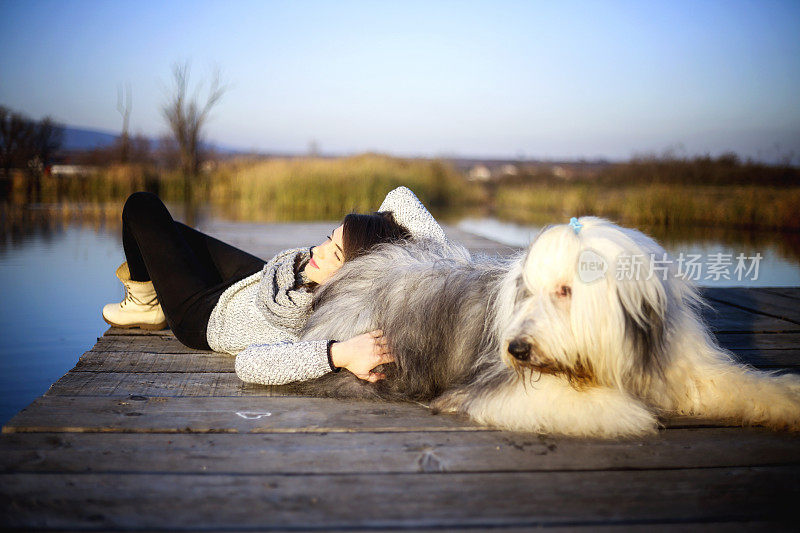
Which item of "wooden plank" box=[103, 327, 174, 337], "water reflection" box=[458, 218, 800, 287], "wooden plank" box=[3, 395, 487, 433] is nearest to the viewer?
"wooden plank" box=[3, 395, 487, 433]

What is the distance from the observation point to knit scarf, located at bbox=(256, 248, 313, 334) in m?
2.97

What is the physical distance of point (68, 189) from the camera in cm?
1523

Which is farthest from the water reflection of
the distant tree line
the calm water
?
the distant tree line

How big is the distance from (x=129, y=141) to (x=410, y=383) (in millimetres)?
22267

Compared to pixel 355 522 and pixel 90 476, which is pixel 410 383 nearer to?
pixel 355 522

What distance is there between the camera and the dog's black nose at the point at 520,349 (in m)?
Answer: 1.85

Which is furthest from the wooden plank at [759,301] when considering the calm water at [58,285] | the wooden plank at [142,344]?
the wooden plank at [142,344]

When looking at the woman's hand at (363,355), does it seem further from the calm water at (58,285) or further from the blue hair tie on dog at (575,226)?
the calm water at (58,285)

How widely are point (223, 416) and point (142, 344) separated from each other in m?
1.36

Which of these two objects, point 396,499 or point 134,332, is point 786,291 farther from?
point 134,332

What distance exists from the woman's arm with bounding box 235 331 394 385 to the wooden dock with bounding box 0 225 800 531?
100mm

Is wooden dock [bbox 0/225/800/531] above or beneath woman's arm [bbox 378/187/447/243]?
beneath

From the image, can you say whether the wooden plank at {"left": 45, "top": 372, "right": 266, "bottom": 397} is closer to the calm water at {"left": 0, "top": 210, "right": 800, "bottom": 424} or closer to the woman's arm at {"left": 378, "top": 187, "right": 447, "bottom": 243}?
the calm water at {"left": 0, "top": 210, "right": 800, "bottom": 424}

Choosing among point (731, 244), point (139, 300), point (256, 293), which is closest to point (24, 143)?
point (139, 300)
